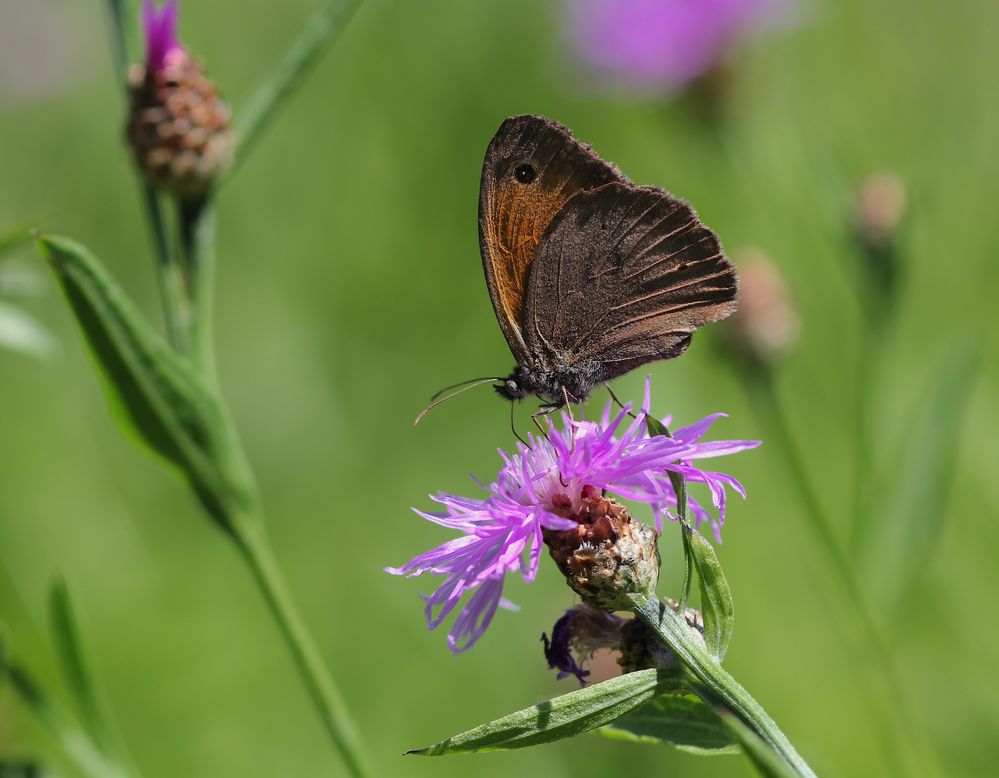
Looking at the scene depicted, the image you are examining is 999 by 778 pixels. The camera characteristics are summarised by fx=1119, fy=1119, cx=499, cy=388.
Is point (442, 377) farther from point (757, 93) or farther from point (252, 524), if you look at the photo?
point (252, 524)

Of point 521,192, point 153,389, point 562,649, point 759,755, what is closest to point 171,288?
point 153,389

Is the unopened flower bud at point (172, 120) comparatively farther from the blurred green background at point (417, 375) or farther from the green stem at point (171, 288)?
the blurred green background at point (417, 375)

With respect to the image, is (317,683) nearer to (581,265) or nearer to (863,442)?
(581,265)

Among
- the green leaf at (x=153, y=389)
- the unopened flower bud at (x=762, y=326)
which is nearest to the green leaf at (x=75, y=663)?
the green leaf at (x=153, y=389)

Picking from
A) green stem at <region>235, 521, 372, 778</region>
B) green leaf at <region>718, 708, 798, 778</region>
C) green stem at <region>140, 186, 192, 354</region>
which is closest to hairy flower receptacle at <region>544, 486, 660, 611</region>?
green leaf at <region>718, 708, 798, 778</region>

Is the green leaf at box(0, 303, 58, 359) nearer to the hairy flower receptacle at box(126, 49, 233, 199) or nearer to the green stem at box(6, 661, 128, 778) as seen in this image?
the hairy flower receptacle at box(126, 49, 233, 199)
